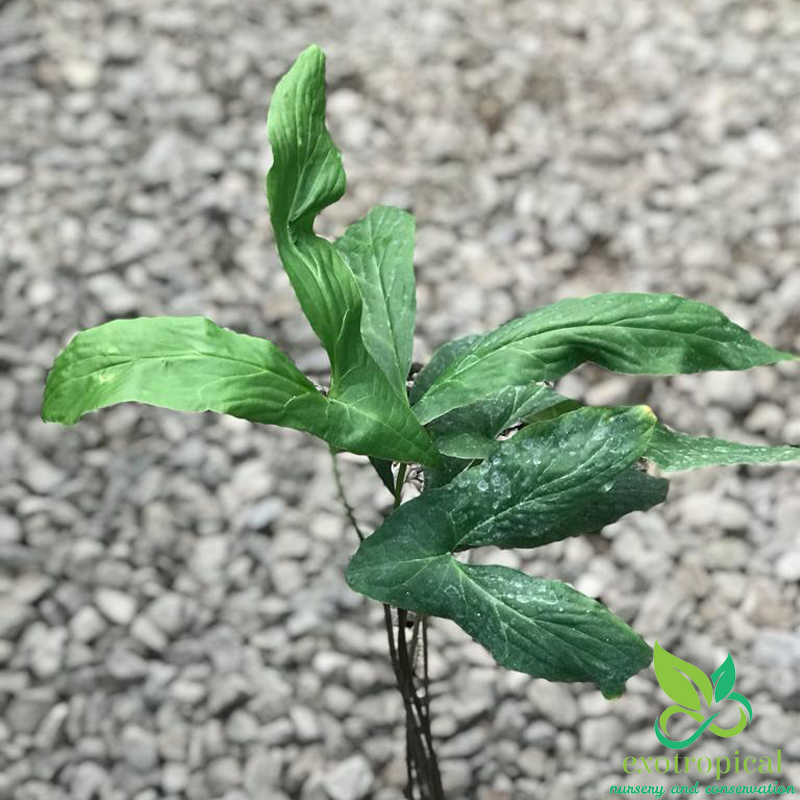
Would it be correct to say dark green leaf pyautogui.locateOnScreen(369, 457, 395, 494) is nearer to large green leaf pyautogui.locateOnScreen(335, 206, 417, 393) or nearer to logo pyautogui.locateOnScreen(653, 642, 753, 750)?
large green leaf pyautogui.locateOnScreen(335, 206, 417, 393)

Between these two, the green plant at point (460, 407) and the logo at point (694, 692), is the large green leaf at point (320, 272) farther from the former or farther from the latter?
the logo at point (694, 692)

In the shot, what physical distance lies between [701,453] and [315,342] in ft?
3.48

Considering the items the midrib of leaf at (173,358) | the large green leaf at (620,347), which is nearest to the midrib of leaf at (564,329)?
the large green leaf at (620,347)

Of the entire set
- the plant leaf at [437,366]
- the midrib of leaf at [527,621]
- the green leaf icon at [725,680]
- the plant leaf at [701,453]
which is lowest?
the midrib of leaf at [527,621]

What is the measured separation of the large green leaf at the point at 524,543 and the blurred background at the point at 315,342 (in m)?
0.66

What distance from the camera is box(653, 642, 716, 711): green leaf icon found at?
1189 millimetres

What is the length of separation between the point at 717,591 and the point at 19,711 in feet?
3.07

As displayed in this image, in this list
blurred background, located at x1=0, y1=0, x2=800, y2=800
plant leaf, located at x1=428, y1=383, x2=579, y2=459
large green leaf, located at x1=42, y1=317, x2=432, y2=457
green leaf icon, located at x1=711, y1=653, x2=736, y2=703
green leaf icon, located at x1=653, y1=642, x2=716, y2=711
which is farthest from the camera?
blurred background, located at x1=0, y1=0, x2=800, y2=800

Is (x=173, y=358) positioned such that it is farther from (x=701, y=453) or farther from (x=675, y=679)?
(x=675, y=679)

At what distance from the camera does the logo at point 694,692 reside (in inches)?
47.3

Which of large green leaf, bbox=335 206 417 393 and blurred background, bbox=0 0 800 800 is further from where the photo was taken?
blurred background, bbox=0 0 800 800

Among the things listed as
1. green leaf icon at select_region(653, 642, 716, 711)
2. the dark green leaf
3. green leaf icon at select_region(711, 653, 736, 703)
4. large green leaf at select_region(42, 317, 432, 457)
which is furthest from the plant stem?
green leaf icon at select_region(711, 653, 736, 703)

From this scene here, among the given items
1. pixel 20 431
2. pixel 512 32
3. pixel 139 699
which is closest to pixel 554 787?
pixel 139 699

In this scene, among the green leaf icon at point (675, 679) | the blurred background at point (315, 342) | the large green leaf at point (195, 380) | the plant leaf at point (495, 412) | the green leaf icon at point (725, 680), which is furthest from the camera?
the blurred background at point (315, 342)
